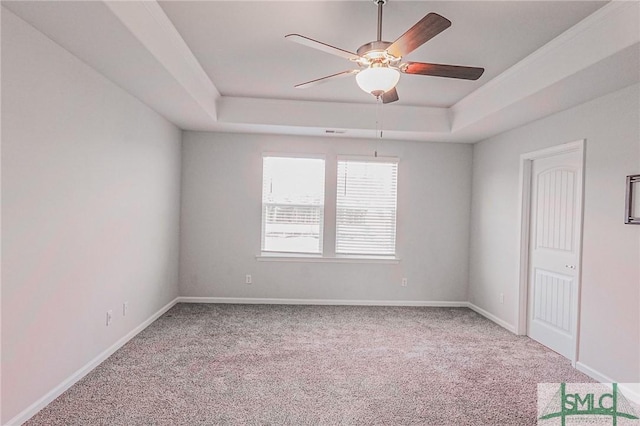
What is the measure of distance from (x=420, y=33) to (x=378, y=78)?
1.11 ft

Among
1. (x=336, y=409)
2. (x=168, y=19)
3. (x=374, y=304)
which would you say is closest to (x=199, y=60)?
(x=168, y=19)

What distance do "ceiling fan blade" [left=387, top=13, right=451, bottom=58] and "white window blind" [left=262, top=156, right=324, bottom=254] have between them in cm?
334

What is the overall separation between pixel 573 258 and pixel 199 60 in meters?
3.98

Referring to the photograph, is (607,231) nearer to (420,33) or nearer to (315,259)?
(420,33)

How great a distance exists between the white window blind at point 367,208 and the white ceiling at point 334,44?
1245 mm

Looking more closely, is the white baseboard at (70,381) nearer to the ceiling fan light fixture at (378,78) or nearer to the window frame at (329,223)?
the window frame at (329,223)

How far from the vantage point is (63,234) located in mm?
2758

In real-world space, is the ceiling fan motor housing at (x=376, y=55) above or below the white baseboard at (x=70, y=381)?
above

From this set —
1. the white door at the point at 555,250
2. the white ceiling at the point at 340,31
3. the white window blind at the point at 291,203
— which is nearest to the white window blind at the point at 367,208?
the white window blind at the point at 291,203

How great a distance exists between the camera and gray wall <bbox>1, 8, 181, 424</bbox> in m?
2.28

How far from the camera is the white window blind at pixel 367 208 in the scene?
5.62 metres

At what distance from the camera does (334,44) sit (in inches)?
124

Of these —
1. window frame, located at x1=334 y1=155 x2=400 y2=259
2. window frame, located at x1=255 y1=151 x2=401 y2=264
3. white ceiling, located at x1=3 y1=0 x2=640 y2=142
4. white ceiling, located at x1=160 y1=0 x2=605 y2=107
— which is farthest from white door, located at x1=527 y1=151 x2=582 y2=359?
window frame, located at x1=255 y1=151 x2=401 y2=264

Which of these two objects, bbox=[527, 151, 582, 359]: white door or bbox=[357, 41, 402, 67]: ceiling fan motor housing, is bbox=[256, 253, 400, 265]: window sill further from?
bbox=[357, 41, 402, 67]: ceiling fan motor housing
